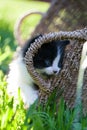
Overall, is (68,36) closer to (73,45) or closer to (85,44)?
(85,44)

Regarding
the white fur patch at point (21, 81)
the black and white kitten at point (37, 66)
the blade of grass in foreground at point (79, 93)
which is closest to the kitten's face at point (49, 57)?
the black and white kitten at point (37, 66)

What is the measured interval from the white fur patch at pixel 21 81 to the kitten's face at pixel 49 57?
16 centimetres

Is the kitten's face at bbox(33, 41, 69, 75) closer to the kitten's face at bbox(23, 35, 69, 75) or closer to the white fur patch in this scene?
the kitten's face at bbox(23, 35, 69, 75)

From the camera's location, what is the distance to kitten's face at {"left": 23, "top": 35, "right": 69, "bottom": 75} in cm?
381

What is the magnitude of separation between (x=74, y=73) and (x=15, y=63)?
4.46 ft

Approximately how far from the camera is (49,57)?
13.0ft

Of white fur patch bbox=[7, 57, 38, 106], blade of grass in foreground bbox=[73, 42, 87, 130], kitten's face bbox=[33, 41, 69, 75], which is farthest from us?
kitten's face bbox=[33, 41, 69, 75]

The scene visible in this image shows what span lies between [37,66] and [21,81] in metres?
0.24

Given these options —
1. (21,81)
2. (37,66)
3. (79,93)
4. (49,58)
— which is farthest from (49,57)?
(79,93)

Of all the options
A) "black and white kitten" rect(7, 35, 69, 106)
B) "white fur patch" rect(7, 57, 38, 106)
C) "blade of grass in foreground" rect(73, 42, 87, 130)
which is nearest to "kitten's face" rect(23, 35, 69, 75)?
"black and white kitten" rect(7, 35, 69, 106)

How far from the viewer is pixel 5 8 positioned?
311 inches

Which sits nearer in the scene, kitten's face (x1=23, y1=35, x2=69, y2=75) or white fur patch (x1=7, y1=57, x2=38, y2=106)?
white fur patch (x1=7, y1=57, x2=38, y2=106)

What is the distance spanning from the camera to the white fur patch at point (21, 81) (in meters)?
3.71

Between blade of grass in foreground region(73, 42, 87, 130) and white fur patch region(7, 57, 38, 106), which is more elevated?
white fur patch region(7, 57, 38, 106)
